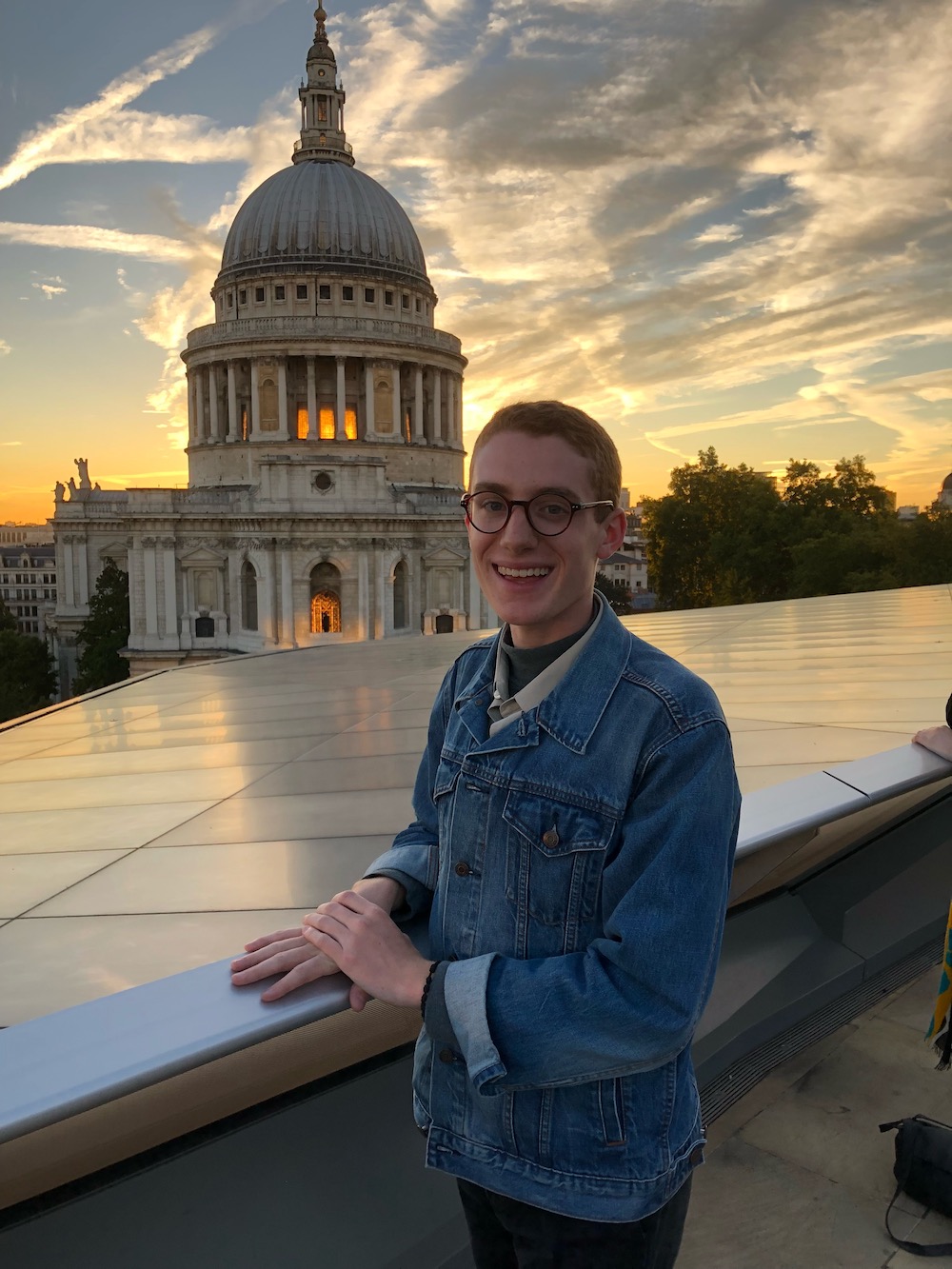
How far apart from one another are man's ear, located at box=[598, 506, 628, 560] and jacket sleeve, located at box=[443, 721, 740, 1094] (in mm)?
464

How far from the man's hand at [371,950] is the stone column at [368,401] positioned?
2372 inches

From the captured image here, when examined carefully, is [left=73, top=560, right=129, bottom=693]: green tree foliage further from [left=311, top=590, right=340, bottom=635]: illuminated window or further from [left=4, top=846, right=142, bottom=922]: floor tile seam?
[left=4, top=846, right=142, bottom=922]: floor tile seam

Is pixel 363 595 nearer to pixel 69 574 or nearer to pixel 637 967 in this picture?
pixel 69 574

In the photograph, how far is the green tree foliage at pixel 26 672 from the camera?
51406 millimetres

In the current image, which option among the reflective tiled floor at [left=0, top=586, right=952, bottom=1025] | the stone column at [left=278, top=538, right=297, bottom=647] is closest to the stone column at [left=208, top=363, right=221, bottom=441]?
the stone column at [left=278, top=538, right=297, bottom=647]

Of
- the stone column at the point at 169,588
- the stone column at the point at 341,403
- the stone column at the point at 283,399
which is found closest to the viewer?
the stone column at the point at 169,588

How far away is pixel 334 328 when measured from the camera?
197 ft

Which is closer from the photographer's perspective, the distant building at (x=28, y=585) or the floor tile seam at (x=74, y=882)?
the floor tile seam at (x=74, y=882)

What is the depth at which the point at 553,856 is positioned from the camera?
1.87 metres

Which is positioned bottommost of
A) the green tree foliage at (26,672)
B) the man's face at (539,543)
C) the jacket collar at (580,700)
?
the green tree foliage at (26,672)

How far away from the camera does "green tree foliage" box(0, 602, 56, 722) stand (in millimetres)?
51406

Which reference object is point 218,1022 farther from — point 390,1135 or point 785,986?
point 785,986

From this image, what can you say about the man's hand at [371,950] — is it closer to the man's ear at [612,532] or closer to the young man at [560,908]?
the young man at [560,908]

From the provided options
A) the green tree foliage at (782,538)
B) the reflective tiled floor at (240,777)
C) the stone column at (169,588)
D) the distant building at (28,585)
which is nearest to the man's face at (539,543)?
the reflective tiled floor at (240,777)
